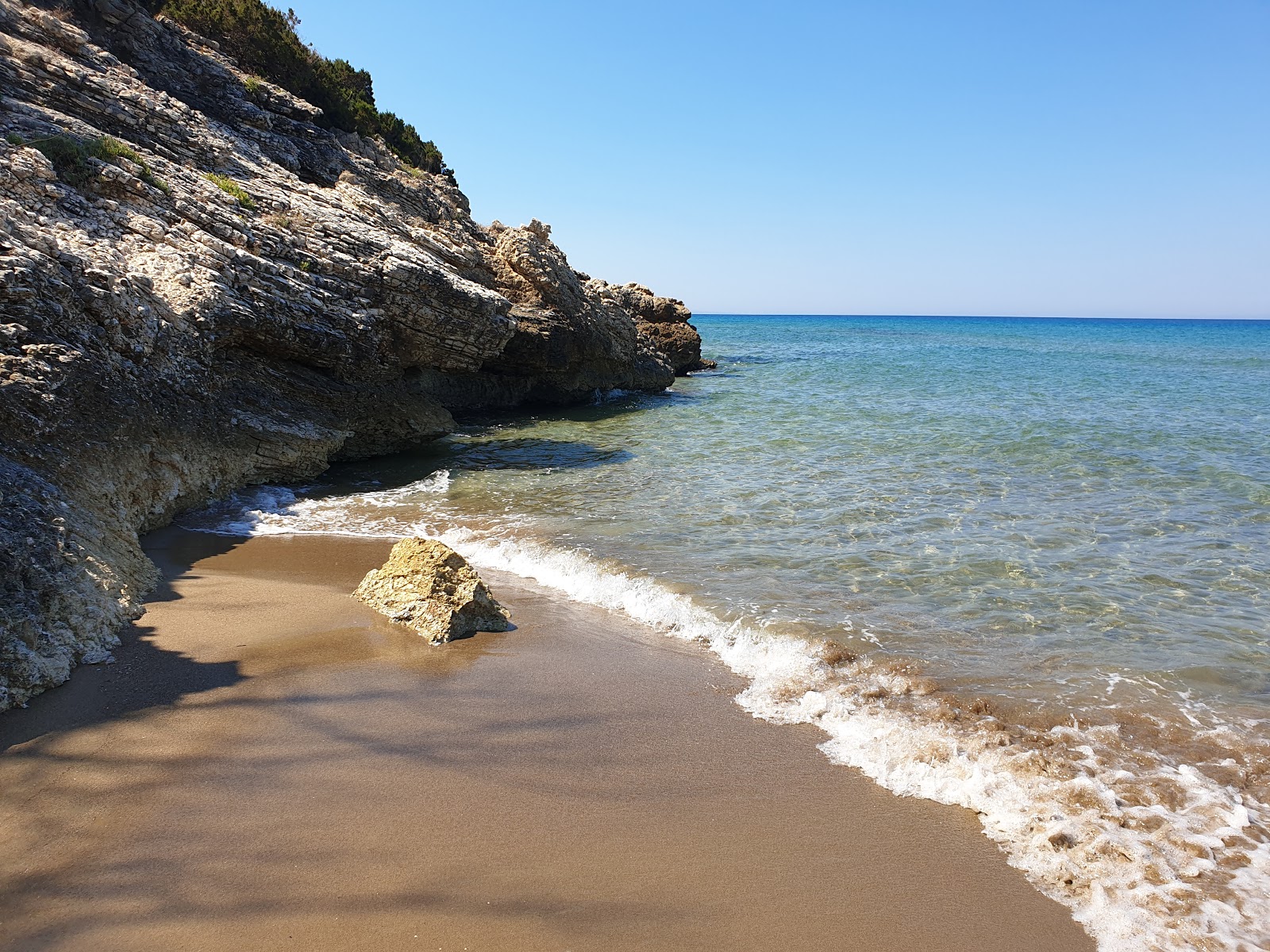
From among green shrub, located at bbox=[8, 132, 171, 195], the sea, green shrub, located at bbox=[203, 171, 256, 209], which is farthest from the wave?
green shrub, located at bbox=[203, 171, 256, 209]

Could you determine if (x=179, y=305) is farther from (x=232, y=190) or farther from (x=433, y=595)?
(x=433, y=595)

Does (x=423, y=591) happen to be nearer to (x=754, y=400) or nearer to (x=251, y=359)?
(x=251, y=359)

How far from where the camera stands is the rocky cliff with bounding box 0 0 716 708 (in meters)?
6.26

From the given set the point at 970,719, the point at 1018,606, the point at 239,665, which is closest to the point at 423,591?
the point at 239,665

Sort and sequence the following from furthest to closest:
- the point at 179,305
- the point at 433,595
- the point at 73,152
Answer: the point at 73,152 → the point at 179,305 → the point at 433,595

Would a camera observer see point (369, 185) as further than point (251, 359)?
Yes

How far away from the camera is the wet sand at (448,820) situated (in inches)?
118

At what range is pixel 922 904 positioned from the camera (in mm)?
3275

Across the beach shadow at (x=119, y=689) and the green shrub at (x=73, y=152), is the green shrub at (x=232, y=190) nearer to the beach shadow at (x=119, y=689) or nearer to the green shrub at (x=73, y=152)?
the green shrub at (x=73, y=152)

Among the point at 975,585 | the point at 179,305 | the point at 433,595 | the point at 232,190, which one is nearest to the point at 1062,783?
the point at 975,585

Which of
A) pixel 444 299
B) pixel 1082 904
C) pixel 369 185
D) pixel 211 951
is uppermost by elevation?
pixel 369 185

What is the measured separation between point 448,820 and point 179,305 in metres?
8.51

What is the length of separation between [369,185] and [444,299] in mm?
5249

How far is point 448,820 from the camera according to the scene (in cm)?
361
